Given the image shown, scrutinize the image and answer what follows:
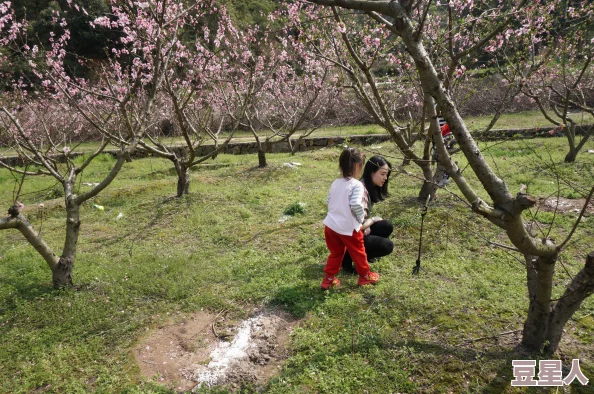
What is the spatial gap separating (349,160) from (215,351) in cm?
192

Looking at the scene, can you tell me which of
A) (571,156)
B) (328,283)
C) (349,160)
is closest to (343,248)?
(328,283)

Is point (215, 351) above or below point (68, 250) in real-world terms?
below

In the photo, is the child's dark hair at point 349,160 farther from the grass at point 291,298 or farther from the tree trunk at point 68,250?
the tree trunk at point 68,250

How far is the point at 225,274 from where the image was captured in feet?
13.7

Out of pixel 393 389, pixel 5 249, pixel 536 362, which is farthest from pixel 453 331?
pixel 5 249

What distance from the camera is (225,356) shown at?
2885mm

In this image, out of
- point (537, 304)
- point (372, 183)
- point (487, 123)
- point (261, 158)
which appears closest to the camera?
point (537, 304)

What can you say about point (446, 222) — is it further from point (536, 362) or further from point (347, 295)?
point (536, 362)

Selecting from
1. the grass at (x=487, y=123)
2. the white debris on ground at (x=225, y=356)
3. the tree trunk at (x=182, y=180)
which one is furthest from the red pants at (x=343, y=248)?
the grass at (x=487, y=123)

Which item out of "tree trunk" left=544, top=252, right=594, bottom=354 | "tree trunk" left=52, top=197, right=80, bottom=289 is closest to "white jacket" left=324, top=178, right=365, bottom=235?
"tree trunk" left=544, top=252, right=594, bottom=354

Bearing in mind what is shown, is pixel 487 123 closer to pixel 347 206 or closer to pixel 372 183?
pixel 372 183

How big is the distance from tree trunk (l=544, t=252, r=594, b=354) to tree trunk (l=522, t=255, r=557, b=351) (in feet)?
0.12

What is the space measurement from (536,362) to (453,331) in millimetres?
553

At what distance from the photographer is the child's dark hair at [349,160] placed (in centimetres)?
336
